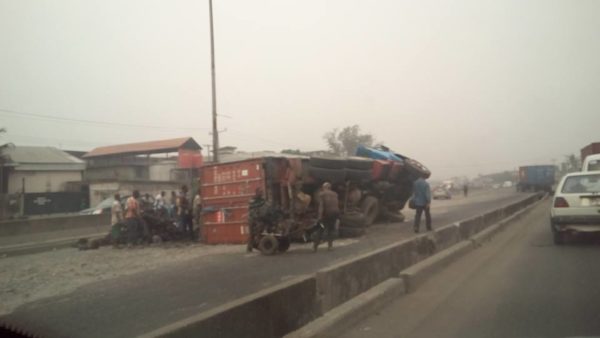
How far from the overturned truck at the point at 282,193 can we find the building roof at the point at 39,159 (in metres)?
27.9

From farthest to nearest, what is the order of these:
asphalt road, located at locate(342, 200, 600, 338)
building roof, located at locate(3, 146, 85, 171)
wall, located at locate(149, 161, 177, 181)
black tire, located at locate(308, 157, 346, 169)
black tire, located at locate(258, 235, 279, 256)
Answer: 1. wall, located at locate(149, 161, 177, 181)
2. building roof, located at locate(3, 146, 85, 171)
3. black tire, located at locate(308, 157, 346, 169)
4. black tire, located at locate(258, 235, 279, 256)
5. asphalt road, located at locate(342, 200, 600, 338)

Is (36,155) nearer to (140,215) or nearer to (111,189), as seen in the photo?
(111,189)

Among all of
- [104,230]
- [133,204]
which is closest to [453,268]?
[133,204]

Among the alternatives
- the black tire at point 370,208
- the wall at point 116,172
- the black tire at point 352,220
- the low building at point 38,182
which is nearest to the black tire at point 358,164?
the black tire at point 370,208

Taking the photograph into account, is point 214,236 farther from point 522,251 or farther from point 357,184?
point 522,251

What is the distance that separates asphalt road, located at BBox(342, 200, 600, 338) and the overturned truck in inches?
182

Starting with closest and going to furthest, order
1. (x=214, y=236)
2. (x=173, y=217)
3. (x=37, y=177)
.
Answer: (x=214, y=236) < (x=173, y=217) < (x=37, y=177)

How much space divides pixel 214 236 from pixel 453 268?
306 inches

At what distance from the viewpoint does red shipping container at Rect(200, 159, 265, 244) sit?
13695 mm

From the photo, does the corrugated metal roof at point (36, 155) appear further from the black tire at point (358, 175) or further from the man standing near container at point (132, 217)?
the black tire at point (358, 175)

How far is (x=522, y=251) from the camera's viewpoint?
35.9ft

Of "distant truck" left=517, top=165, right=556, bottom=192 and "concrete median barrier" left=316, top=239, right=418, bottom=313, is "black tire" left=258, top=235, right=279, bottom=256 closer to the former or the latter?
"concrete median barrier" left=316, top=239, right=418, bottom=313

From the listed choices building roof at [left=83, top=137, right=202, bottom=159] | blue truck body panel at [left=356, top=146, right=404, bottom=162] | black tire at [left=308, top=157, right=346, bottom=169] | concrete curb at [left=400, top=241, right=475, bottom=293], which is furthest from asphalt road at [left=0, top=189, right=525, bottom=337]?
building roof at [left=83, top=137, right=202, bottom=159]

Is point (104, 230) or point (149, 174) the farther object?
point (149, 174)
